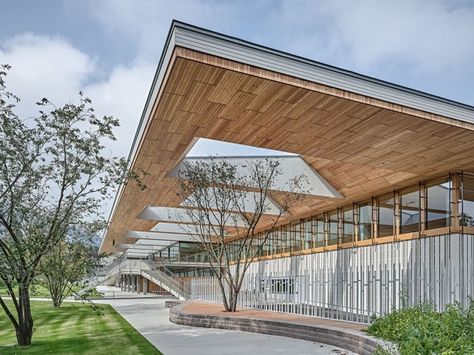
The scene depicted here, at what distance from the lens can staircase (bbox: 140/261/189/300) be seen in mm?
29750

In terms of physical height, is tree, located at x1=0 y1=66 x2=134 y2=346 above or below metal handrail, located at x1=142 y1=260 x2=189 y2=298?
above

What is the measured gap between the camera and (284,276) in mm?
16594

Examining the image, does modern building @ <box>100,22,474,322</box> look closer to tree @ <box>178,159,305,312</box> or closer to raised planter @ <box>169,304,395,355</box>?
tree @ <box>178,159,305,312</box>

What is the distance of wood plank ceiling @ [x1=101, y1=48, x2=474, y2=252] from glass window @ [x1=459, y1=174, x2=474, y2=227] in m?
0.76

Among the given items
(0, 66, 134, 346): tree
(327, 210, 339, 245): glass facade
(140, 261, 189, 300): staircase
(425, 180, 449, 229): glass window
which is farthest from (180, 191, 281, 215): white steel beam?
(140, 261, 189, 300): staircase

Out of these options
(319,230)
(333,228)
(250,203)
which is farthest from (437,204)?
(250,203)

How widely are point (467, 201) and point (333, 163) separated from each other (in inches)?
170

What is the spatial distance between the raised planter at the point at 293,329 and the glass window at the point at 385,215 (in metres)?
5.99

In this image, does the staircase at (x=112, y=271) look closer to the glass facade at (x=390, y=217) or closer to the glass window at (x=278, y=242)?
the glass window at (x=278, y=242)

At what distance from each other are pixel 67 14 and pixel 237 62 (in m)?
5.08

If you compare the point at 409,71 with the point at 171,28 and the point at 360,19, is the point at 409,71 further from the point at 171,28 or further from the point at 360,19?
the point at 171,28

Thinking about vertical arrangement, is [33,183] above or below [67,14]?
below

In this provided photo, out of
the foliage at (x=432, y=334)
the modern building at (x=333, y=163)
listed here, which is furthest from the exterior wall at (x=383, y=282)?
the foliage at (x=432, y=334)

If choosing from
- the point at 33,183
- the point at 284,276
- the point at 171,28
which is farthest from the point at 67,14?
the point at 284,276
